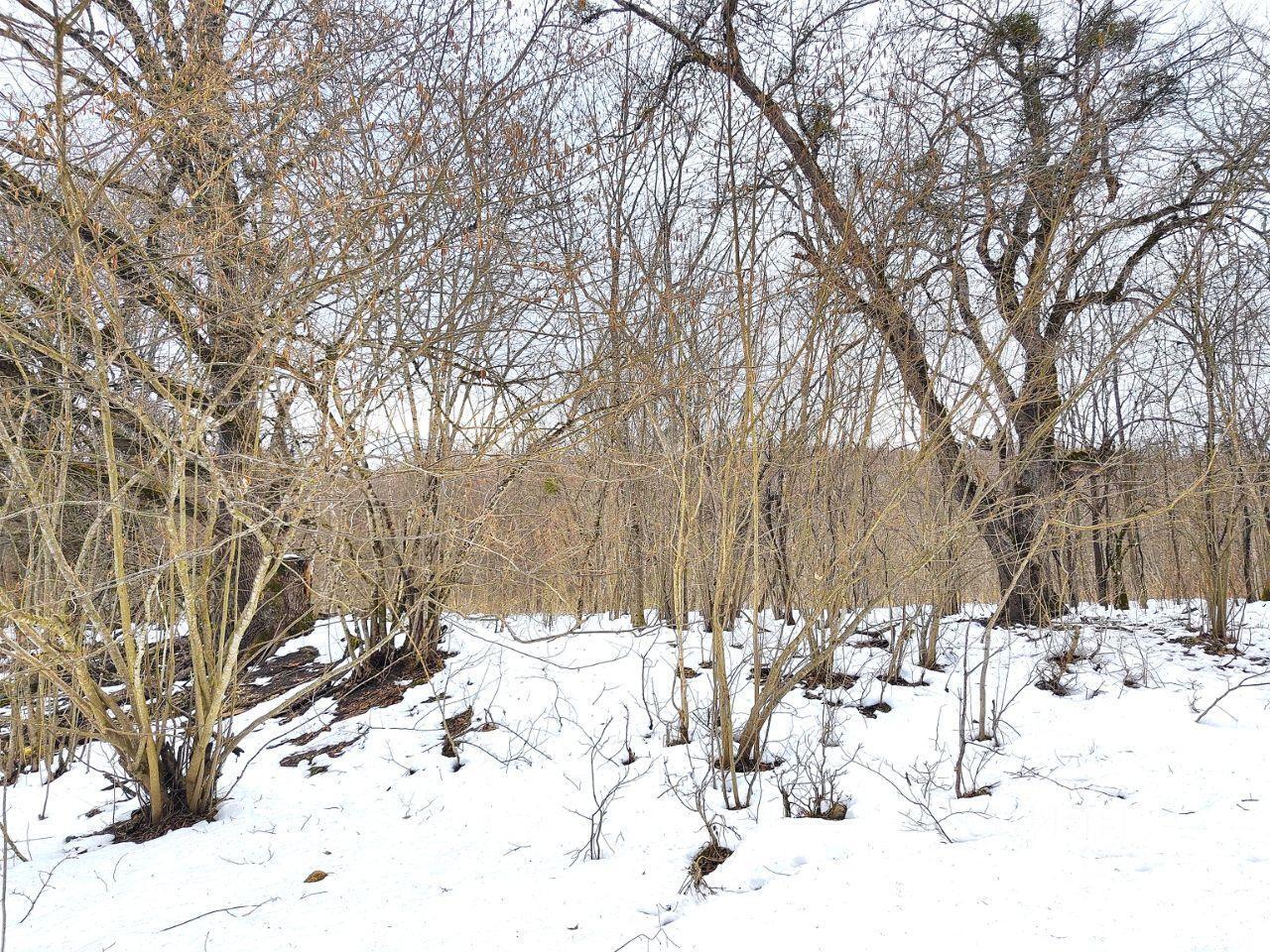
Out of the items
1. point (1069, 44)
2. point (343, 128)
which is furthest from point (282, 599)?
point (1069, 44)

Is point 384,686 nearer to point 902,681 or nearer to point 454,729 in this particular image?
point 454,729

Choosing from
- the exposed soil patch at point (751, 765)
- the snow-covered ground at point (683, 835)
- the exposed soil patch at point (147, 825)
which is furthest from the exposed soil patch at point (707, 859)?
the exposed soil patch at point (147, 825)

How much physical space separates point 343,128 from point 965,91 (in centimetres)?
370

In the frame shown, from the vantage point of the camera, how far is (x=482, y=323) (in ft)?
13.6

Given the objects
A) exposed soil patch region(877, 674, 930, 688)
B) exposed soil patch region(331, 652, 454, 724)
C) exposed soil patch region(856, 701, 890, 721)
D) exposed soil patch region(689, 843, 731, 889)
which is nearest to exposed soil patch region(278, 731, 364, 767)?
exposed soil patch region(331, 652, 454, 724)

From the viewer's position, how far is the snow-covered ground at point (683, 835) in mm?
2531

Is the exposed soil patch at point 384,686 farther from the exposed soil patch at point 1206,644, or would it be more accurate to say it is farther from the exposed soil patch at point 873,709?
the exposed soil patch at point 1206,644

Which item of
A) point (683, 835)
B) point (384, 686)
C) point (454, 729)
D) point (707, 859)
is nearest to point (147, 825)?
point (454, 729)

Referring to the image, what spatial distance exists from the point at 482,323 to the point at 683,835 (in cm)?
286

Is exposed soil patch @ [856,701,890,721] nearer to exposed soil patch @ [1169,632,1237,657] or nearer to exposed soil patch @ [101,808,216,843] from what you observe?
exposed soil patch @ [1169,632,1237,657]

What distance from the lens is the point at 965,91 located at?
14.8 feet

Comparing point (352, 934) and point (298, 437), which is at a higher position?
point (298, 437)

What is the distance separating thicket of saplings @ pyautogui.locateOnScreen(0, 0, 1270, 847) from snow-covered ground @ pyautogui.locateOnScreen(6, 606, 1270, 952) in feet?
1.03

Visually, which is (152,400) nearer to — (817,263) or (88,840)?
(88,840)
